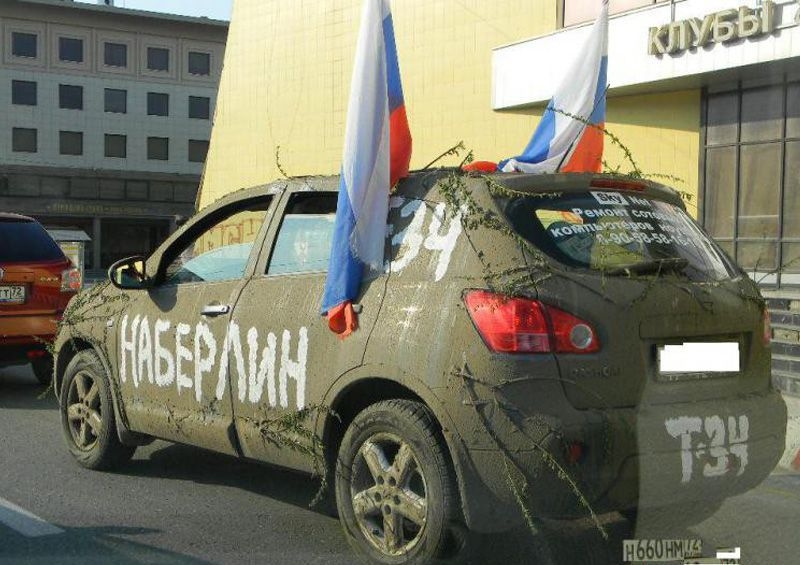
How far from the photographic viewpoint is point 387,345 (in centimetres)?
408

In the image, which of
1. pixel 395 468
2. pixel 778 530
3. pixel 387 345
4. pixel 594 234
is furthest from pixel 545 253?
pixel 778 530

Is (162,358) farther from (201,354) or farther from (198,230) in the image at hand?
(198,230)

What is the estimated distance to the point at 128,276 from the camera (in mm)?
5625

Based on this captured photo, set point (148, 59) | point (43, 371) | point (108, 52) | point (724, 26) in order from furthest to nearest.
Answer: point (148, 59), point (108, 52), point (724, 26), point (43, 371)

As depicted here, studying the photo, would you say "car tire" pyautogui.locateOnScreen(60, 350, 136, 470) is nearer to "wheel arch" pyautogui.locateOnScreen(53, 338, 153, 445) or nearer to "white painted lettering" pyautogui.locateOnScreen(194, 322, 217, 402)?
"wheel arch" pyautogui.locateOnScreen(53, 338, 153, 445)

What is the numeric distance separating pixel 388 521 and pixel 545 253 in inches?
49.3

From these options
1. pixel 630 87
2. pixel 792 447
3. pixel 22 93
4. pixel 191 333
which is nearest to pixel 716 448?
pixel 191 333

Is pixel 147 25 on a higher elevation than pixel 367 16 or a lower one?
higher

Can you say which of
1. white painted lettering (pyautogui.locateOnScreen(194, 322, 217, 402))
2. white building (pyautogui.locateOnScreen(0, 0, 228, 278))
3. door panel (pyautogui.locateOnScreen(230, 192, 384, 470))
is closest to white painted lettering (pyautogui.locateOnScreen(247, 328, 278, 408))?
door panel (pyautogui.locateOnScreen(230, 192, 384, 470))

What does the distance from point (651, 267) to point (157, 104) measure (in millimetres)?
56090

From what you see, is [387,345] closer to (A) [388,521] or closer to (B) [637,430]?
(A) [388,521]

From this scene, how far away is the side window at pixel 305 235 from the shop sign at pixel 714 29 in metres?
9.73

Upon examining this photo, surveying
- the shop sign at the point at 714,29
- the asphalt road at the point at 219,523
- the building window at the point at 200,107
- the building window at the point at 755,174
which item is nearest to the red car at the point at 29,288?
the asphalt road at the point at 219,523

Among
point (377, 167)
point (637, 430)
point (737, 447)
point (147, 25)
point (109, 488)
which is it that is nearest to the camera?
point (637, 430)
